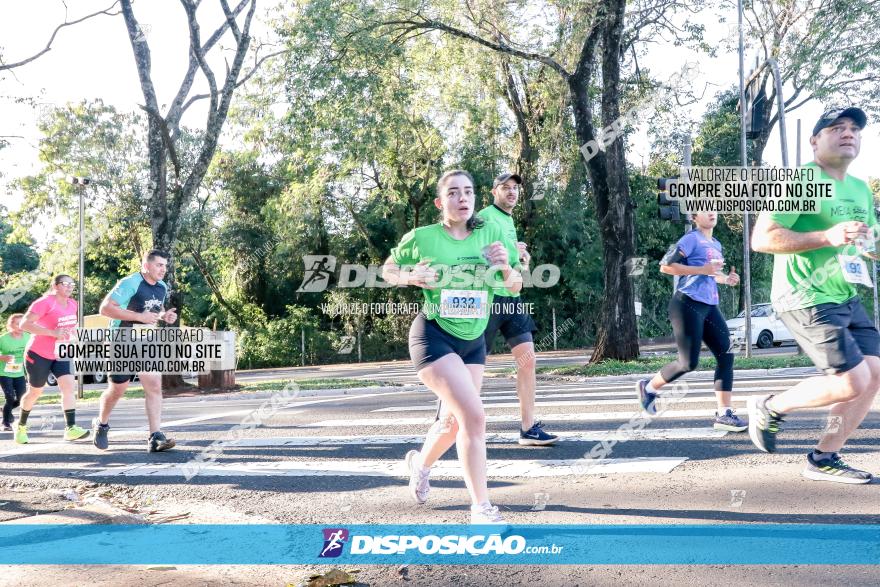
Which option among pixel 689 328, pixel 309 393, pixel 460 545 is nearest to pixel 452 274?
pixel 460 545

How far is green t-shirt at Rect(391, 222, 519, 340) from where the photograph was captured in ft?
14.3

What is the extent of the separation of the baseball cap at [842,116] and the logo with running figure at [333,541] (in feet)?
11.9

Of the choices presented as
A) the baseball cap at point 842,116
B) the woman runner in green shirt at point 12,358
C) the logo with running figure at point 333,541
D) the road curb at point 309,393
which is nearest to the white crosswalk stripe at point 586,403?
the road curb at point 309,393

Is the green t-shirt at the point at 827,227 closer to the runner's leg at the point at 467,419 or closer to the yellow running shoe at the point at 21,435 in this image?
the runner's leg at the point at 467,419

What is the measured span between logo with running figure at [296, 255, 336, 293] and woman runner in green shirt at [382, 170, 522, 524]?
96.7 ft

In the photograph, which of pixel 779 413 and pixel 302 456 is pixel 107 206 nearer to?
pixel 302 456

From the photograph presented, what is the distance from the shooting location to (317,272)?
34.2 meters

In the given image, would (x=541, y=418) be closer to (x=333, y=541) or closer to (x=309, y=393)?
(x=333, y=541)

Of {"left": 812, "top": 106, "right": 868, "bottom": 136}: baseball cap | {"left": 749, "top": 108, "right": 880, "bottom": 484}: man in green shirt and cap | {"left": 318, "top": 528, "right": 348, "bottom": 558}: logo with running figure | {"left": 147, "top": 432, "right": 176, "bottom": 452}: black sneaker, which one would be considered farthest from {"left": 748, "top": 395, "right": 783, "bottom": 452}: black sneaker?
{"left": 147, "top": 432, "right": 176, "bottom": 452}: black sneaker

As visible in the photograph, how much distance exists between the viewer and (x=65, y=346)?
920 centimetres

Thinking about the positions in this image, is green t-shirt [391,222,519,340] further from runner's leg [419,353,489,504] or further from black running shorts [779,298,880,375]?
black running shorts [779,298,880,375]

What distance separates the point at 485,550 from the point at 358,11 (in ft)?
54.6

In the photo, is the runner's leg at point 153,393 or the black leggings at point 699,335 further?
the runner's leg at point 153,393

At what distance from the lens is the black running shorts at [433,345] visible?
169 inches
